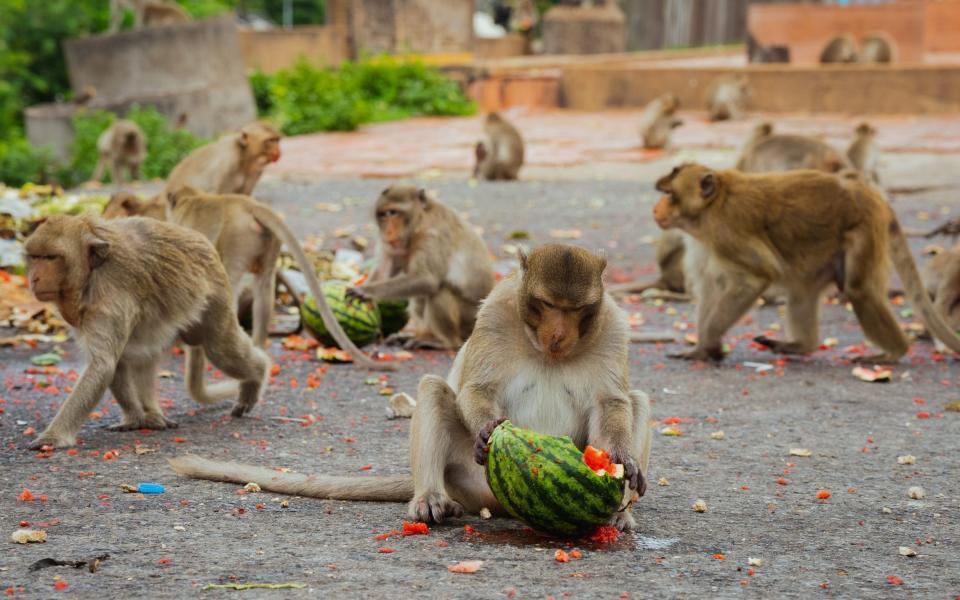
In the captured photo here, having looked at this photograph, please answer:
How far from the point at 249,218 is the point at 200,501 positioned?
3.03 meters

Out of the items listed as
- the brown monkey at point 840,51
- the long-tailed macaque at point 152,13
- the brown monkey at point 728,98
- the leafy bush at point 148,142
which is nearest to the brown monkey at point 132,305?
the leafy bush at point 148,142

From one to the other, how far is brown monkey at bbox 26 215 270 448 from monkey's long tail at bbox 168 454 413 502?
2.84 ft

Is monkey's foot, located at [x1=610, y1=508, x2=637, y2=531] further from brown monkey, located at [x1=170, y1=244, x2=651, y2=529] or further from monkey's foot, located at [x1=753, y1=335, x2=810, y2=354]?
monkey's foot, located at [x1=753, y1=335, x2=810, y2=354]

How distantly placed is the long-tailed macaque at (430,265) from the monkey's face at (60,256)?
2.44 meters

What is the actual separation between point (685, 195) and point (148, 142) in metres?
12.8

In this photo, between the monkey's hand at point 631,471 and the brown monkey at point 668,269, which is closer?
the monkey's hand at point 631,471

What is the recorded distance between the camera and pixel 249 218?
727cm

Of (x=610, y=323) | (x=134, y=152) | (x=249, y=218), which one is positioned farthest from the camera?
(x=134, y=152)

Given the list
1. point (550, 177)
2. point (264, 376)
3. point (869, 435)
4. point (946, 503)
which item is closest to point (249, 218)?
point (264, 376)

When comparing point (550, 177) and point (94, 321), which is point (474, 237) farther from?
point (550, 177)

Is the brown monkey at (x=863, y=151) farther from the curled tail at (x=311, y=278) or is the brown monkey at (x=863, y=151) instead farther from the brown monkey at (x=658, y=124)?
the curled tail at (x=311, y=278)

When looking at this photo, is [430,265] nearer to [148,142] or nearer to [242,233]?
[242,233]

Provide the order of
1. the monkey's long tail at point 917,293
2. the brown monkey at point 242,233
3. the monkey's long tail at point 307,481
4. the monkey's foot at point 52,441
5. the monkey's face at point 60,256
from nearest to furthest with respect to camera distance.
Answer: the monkey's long tail at point 307,481, the monkey's foot at point 52,441, the monkey's face at point 60,256, the brown monkey at point 242,233, the monkey's long tail at point 917,293

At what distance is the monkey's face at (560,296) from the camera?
3.95m
